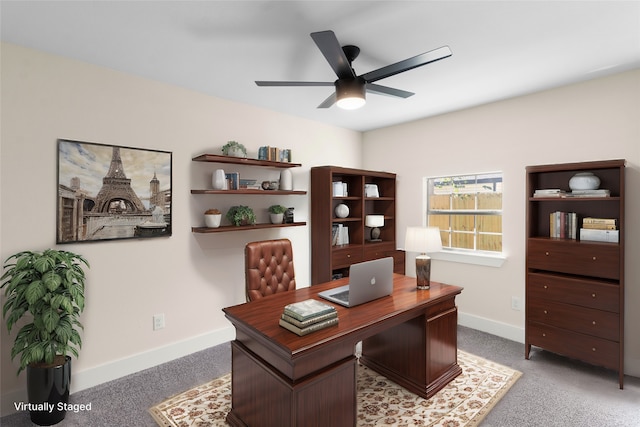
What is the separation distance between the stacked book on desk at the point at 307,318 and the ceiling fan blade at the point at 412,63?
1.44 metres

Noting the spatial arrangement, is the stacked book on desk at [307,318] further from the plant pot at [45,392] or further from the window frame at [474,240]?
the window frame at [474,240]

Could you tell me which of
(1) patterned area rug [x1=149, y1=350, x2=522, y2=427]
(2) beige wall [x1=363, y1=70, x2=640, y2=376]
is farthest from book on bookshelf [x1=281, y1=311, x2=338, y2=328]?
(2) beige wall [x1=363, y1=70, x2=640, y2=376]

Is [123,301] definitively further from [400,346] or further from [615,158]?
[615,158]

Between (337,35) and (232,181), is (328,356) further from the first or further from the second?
(232,181)

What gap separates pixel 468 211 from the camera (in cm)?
391

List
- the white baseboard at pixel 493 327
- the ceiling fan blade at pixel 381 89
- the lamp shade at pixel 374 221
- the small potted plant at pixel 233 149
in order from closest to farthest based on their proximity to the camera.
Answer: the ceiling fan blade at pixel 381 89 → the small potted plant at pixel 233 149 → the white baseboard at pixel 493 327 → the lamp shade at pixel 374 221

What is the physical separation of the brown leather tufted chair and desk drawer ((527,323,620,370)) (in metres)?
2.24

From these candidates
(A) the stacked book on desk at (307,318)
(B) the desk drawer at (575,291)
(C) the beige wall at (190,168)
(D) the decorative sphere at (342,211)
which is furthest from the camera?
(D) the decorative sphere at (342,211)

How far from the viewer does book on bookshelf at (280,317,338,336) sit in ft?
5.50

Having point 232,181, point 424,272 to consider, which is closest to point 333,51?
point 424,272

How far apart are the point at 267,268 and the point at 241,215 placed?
714mm

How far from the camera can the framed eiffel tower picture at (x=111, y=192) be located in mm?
2443

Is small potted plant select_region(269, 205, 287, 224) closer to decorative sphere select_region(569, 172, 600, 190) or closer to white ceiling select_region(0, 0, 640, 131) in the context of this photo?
white ceiling select_region(0, 0, 640, 131)

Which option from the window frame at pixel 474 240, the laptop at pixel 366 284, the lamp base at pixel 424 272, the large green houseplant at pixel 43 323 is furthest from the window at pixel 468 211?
the large green houseplant at pixel 43 323
